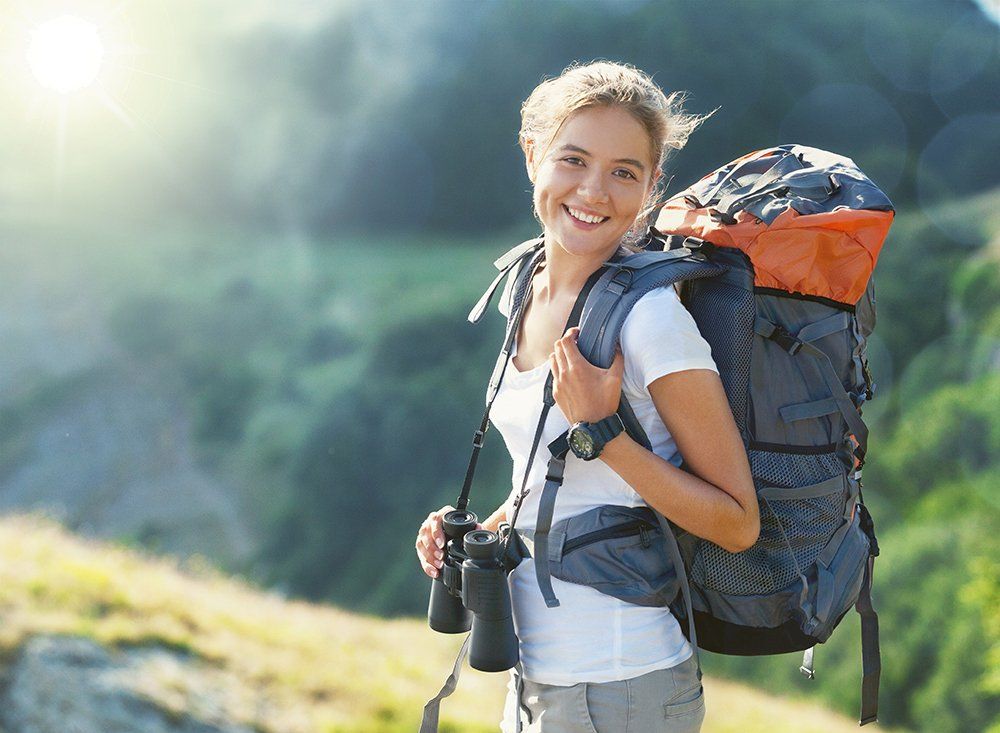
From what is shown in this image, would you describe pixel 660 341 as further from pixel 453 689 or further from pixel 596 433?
pixel 453 689

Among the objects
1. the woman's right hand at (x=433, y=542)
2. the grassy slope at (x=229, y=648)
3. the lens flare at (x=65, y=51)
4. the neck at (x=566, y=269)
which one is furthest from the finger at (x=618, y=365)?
the lens flare at (x=65, y=51)

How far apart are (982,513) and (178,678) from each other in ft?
44.9

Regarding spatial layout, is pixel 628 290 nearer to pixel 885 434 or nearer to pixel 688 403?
pixel 688 403

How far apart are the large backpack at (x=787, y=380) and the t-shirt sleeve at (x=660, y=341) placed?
0.12 meters

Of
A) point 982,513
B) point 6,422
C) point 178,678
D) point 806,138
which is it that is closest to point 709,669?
point 982,513

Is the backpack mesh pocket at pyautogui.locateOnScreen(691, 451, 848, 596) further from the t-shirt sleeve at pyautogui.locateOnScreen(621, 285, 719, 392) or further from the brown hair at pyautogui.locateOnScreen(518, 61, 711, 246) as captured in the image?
the brown hair at pyautogui.locateOnScreen(518, 61, 711, 246)

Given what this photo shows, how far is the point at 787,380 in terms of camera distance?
173 centimetres

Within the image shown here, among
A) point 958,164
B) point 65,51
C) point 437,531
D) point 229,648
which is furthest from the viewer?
point 958,164

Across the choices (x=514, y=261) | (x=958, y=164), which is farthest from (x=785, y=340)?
(x=958, y=164)

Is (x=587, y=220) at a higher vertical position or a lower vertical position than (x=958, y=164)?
lower

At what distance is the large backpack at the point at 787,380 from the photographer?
1696 mm

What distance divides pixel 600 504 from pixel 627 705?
325 millimetres

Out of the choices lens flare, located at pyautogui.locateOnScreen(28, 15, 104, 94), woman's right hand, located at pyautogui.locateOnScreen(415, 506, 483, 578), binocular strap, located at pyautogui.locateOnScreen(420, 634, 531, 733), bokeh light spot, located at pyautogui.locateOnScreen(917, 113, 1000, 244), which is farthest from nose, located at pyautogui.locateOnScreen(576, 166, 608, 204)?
lens flare, located at pyautogui.locateOnScreen(28, 15, 104, 94)

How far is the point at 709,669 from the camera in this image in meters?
16.5
